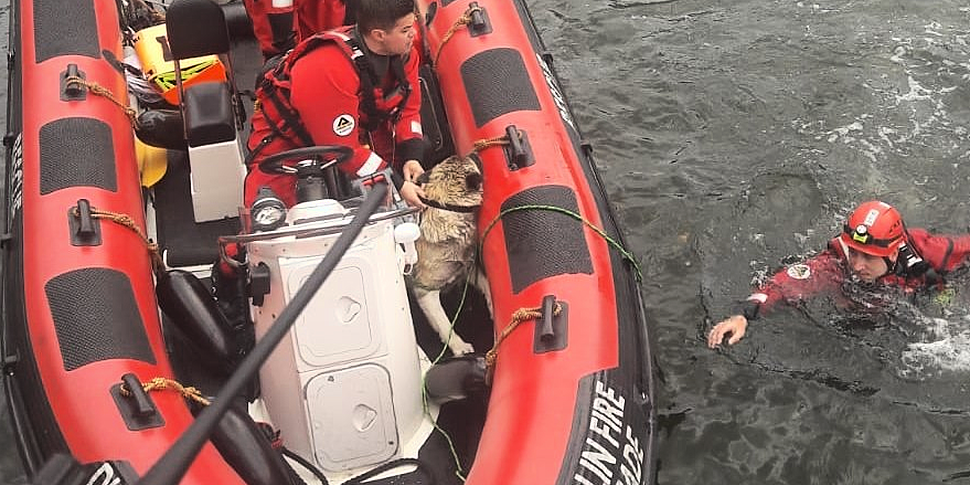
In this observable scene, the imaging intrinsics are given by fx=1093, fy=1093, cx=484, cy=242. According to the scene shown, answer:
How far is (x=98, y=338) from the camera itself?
3.24 m

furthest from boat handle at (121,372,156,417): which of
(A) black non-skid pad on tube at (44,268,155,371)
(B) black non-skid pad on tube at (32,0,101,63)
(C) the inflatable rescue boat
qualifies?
(B) black non-skid pad on tube at (32,0,101,63)

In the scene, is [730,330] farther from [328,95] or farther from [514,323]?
[328,95]

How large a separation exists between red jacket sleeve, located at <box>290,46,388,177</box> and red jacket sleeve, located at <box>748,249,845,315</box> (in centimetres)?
174

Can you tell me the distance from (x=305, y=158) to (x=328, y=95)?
22 centimetres

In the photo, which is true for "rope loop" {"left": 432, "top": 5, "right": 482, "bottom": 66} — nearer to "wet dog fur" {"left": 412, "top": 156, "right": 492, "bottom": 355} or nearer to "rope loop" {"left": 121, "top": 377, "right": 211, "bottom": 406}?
"wet dog fur" {"left": 412, "top": 156, "right": 492, "bottom": 355}

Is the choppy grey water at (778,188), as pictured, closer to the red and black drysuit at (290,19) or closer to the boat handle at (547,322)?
the boat handle at (547,322)

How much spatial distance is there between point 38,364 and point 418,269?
51.4 inches

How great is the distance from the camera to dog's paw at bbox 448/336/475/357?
12.6 feet

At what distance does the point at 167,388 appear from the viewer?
3.18m

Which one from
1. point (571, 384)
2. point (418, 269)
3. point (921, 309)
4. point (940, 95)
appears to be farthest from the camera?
point (940, 95)

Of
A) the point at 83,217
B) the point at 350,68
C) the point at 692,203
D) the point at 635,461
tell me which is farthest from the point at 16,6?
the point at 635,461

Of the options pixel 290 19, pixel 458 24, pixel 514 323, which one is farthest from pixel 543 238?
pixel 290 19

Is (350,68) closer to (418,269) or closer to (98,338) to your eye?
(418,269)

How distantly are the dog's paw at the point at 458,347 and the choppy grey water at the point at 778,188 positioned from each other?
80cm
